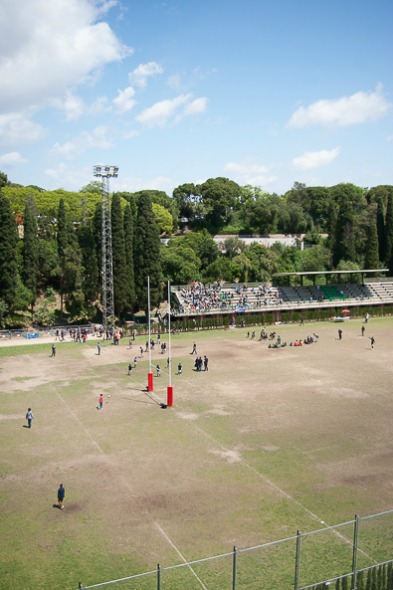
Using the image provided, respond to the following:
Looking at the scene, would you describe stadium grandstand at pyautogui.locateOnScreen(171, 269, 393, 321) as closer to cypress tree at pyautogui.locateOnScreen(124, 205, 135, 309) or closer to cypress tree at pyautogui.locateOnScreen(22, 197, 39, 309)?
cypress tree at pyautogui.locateOnScreen(124, 205, 135, 309)

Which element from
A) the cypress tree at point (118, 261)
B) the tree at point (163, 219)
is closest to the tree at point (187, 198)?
the tree at point (163, 219)

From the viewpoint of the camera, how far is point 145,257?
60.5 meters

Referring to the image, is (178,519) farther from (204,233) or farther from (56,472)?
(204,233)

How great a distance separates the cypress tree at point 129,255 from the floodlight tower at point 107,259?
88.1 inches

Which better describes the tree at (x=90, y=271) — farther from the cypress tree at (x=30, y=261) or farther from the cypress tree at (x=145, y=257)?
the cypress tree at (x=30, y=261)

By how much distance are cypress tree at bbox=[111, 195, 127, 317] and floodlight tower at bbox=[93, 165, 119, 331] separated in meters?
0.72

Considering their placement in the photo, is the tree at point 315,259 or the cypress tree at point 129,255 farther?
the tree at point 315,259

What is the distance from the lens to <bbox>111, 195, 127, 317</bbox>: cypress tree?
191 ft

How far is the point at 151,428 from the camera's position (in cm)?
2533

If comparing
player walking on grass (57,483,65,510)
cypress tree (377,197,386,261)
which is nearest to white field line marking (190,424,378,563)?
player walking on grass (57,483,65,510)

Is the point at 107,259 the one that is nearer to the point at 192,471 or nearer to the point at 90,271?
the point at 90,271

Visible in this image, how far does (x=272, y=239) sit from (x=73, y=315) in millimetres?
48537

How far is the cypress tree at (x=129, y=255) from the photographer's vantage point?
59.2m

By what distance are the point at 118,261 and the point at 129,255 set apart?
2084 mm
